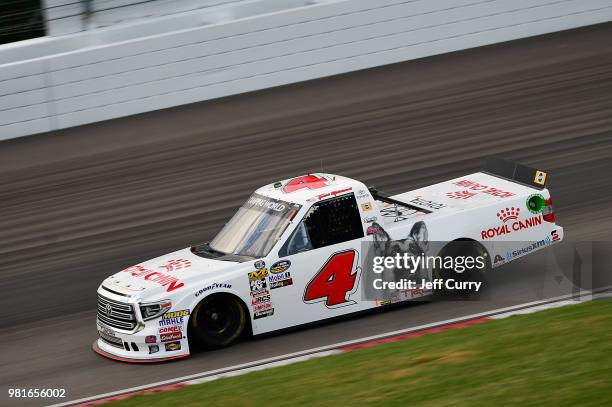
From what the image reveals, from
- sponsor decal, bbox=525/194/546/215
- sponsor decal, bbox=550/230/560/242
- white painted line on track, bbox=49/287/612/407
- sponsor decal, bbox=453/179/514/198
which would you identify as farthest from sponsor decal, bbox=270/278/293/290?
sponsor decal, bbox=550/230/560/242

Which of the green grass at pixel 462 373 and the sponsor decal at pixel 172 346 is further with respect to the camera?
the sponsor decal at pixel 172 346

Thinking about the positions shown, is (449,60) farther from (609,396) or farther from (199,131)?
(609,396)

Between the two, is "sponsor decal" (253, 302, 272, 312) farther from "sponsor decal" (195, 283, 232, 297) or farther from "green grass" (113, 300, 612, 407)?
"green grass" (113, 300, 612, 407)

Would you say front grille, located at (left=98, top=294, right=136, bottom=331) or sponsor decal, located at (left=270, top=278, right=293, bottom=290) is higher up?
sponsor decal, located at (left=270, top=278, right=293, bottom=290)

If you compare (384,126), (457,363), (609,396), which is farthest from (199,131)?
(609,396)

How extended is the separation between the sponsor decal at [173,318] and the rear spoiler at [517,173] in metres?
4.20

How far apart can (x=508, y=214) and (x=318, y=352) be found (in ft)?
8.98

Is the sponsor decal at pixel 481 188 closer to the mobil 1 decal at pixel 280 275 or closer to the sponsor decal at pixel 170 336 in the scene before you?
the mobil 1 decal at pixel 280 275

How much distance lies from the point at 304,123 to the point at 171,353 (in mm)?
9136

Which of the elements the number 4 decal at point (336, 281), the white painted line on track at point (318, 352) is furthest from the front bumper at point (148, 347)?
the number 4 decal at point (336, 281)

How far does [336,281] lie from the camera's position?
32.0 feet

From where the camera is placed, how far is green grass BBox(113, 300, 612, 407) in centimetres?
641

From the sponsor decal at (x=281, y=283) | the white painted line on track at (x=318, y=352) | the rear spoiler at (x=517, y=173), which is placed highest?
the rear spoiler at (x=517, y=173)

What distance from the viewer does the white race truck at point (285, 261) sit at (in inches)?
365
